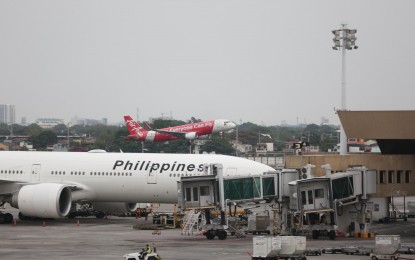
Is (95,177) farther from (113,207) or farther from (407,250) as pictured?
(407,250)

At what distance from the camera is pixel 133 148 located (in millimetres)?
192125

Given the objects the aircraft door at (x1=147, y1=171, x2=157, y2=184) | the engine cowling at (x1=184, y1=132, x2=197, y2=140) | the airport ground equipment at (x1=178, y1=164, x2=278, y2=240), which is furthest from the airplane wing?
the engine cowling at (x1=184, y1=132, x2=197, y2=140)

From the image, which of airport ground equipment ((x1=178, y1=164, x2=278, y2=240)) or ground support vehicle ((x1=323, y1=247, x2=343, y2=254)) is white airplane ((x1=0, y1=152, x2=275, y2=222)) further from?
ground support vehicle ((x1=323, y1=247, x2=343, y2=254))

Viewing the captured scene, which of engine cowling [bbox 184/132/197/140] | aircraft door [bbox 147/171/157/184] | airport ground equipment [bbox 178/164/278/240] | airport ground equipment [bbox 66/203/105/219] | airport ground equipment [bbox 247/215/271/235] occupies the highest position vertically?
engine cowling [bbox 184/132/197/140]

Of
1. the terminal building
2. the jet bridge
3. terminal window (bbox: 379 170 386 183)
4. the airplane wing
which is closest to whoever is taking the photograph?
the jet bridge

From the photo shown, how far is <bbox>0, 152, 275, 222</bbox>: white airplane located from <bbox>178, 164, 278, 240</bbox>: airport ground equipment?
6.15 metres

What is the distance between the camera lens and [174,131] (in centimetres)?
18362

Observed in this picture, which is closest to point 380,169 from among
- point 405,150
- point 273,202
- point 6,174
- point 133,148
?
point 405,150

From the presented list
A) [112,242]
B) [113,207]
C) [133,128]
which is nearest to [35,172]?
[113,207]

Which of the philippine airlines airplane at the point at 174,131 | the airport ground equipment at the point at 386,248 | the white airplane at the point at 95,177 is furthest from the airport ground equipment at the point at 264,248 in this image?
the philippine airlines airplane at the point at 174,131

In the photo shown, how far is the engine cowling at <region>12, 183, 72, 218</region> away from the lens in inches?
2416

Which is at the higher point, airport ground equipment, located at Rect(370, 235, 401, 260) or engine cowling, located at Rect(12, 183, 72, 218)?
engine cowling, located at Rect(12, 183, 72, 218)

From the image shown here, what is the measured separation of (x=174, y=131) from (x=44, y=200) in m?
122

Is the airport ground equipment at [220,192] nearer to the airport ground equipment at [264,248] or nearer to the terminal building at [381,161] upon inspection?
the terminal building at [381,161]
